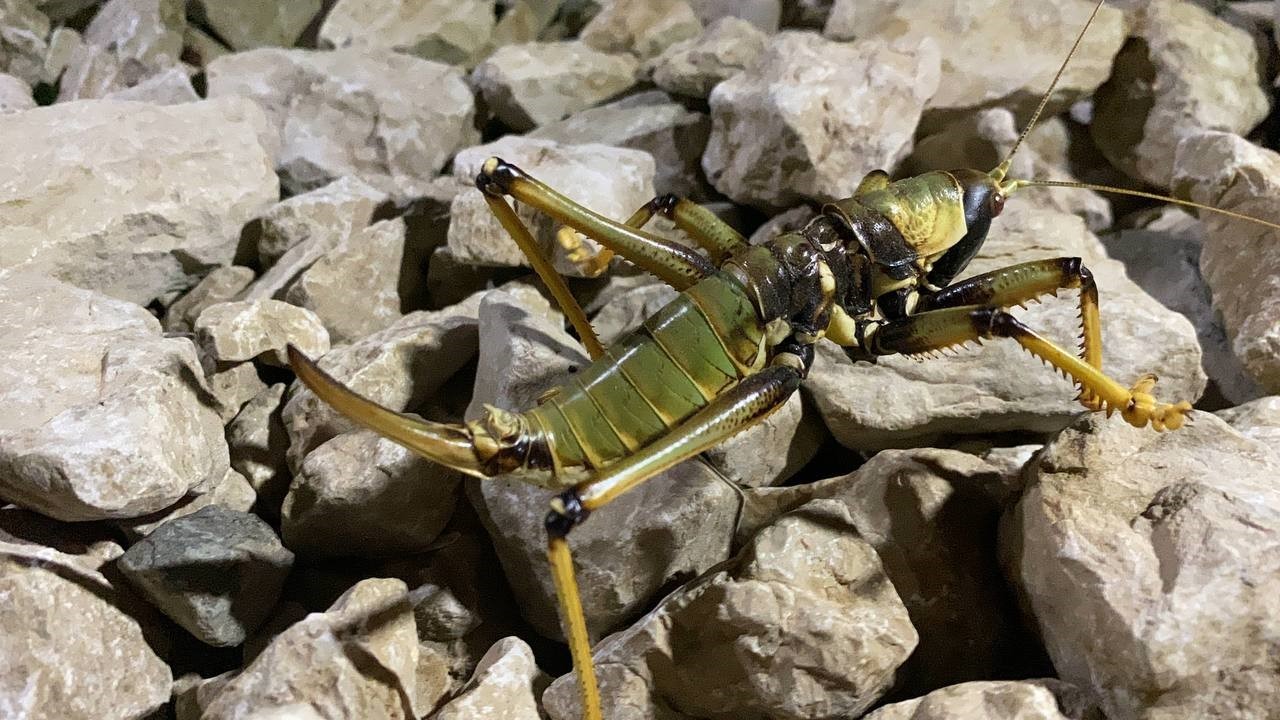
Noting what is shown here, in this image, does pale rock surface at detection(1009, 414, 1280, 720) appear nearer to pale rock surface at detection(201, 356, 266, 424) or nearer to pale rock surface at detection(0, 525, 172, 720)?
pale rock surface at detection(0, 525, 172, 720)

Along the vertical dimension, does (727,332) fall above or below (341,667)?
above

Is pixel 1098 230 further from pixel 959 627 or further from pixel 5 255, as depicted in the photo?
pixel 5 255

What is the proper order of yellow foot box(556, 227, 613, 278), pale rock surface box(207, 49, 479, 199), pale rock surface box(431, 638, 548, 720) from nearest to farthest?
pale rock surface box(431, 638, 548, 720) → yellow foot box(556, 227, 613, 278) → pale rock surface box(207, 49, 479, 199)

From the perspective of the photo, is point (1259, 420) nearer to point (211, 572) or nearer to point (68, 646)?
point (211, 572)

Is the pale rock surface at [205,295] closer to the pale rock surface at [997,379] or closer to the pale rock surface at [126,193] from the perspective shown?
the pale rock surface at [126,193]

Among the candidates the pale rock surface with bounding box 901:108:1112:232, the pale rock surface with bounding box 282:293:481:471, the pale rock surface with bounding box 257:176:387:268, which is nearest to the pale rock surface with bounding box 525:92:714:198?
the pale rock surface with bounding box 901:108:1112:232

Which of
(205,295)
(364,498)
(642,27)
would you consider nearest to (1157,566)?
(364,498)

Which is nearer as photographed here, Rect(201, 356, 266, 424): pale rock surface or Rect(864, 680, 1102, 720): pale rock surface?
Rect(864, 680, 1102, 720): pale rock surface
